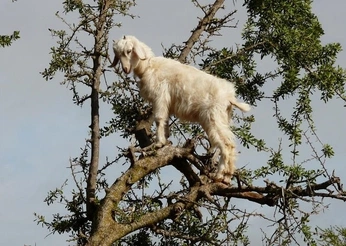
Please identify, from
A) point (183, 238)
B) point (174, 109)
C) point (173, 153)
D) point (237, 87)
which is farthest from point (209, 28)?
point (183, 238)

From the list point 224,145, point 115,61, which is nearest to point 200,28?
point 115,61

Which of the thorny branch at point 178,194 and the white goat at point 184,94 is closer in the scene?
the thorny branch at point 178,194

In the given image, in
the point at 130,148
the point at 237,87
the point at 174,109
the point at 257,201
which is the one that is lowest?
the point at 257,201

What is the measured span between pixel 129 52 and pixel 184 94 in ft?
2.48

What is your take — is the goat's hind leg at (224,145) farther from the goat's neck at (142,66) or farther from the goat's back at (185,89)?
the goat's neck at (142,66)

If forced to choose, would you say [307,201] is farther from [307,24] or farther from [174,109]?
[307,24]

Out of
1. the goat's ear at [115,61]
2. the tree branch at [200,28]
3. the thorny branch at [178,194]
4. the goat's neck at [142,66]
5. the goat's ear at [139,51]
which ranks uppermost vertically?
the tree branch at [200,28]

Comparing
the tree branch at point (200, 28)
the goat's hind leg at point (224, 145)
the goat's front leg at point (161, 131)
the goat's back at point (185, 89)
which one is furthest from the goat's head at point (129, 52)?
the goat's hind leg at point (224, 145)

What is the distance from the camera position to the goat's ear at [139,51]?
820 cm

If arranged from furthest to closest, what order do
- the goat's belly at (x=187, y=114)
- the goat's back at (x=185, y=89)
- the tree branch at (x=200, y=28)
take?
the tree branch at (x=200, y=28), the goat's belly at (x=187, y=114), the goat's back at (x=185, y=89)

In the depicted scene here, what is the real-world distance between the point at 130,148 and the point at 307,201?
161 cm

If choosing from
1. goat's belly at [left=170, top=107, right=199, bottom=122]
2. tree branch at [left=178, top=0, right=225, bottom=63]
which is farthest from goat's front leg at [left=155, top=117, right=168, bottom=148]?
tree branch at [left=178, top=0, right=225, bottom=63]

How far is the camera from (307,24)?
921 centimetres

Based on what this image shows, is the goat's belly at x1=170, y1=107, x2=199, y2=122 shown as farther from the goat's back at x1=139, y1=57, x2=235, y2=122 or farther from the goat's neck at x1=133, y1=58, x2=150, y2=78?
the goat's neck at x1=133, y1=58, x2=150, y2=78
